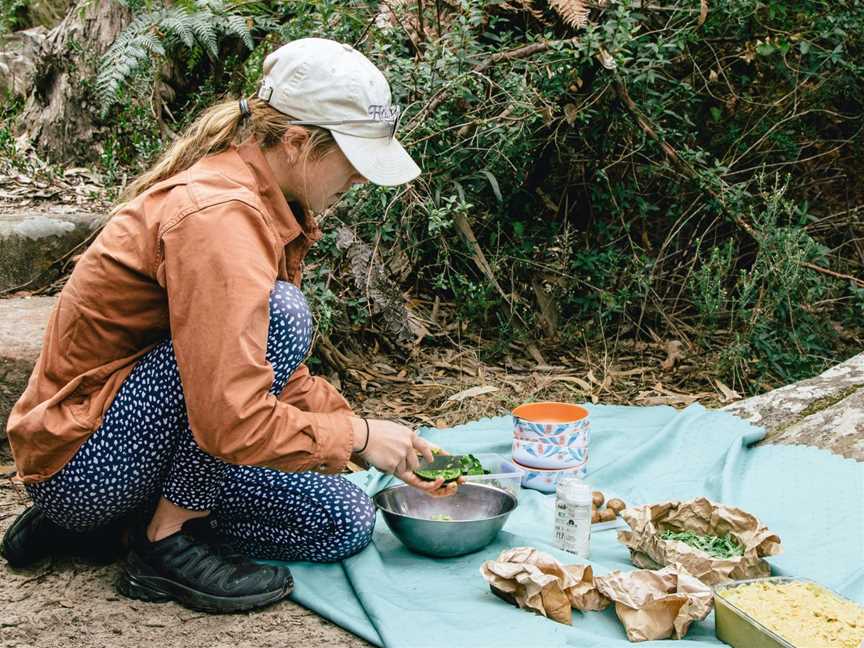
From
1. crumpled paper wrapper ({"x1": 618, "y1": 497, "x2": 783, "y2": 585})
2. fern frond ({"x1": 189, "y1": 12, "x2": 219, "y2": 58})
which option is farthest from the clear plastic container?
fern frond ({"x1": 189, "y1": 12, "x2": 219, "y2": 58})

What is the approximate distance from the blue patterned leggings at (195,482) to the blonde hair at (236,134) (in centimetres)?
30

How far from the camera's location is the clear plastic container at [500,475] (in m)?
2.28

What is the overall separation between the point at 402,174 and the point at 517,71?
2020 mm

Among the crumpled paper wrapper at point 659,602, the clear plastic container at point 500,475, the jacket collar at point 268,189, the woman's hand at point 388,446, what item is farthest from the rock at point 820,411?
the jacket collar at point 268,189

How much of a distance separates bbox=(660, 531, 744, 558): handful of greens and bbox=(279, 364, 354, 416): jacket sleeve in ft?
2.76

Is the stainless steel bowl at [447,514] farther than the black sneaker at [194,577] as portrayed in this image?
Yes

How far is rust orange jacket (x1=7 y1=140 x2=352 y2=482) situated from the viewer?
5.15ft

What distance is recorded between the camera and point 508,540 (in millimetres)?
2234

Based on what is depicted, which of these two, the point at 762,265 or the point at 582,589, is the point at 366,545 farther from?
the point at 762,265

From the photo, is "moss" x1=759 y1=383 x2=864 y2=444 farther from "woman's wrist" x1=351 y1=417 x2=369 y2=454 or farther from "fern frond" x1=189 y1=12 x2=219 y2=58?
"fern frond" x1=189 y1=12 x2=219 y2=58

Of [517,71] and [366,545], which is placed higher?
[517,71]

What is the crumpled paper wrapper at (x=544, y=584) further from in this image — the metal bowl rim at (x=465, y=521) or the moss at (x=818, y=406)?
the moss at (x=818, y=406)

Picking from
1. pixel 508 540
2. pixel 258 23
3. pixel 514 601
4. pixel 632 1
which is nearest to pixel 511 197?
pixel 632 1

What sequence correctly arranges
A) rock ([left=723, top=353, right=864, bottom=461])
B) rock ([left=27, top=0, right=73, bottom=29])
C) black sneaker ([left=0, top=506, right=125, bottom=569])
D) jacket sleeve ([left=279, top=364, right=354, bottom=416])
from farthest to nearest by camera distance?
1. rock ([left=27, top=0, right=73, bottom=29])
2. rock ([left=723, top=353, right=864, bottom=461])
3. jacket sleeve ([left=279, top=364, right=354, bottom=416])
4. black sneaker ([left=0, top=506, right=125, bottom=569])
